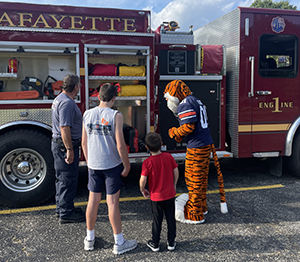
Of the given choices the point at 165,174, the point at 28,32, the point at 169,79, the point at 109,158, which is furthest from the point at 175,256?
the point at 28,32

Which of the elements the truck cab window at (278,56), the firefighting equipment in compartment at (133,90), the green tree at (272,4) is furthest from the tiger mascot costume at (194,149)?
the green tree at (272,4)

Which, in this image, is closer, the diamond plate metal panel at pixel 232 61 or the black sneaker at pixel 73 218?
the black sneaker at pixel 73 218

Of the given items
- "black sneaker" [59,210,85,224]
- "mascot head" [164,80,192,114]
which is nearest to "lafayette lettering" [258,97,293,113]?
"mascot head" [164,80,192,114]

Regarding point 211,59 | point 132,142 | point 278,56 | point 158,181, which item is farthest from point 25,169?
point 278,56

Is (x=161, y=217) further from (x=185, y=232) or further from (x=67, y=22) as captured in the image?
(x=67, y=22)

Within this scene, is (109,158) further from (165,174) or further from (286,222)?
(286,222)

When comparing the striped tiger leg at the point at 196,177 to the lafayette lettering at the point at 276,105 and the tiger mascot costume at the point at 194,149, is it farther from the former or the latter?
the lafayette lettering at the point at 276,105

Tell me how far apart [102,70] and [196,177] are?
213 cm

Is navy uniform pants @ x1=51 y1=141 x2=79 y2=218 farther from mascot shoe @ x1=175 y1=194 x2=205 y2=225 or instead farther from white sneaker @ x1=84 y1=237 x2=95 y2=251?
mascot shoe @ x1=175 y1=194 x2=205 y2=225

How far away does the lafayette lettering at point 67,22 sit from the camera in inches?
170

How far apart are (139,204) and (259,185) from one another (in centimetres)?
226

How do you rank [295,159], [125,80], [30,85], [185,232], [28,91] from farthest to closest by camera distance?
[295,159]
[125,80]
[30,85]
[28,91]
[185,232]

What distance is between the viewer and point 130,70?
181 inches

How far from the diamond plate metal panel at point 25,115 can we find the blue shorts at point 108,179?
1.65m
